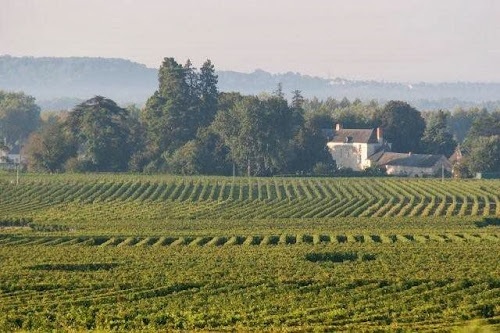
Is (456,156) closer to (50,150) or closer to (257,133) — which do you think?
(257,133)

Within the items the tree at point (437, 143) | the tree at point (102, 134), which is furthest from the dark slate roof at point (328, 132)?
the tree at point (102, 134)

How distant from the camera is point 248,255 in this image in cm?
5294

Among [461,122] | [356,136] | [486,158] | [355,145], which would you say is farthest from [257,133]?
[461,122]

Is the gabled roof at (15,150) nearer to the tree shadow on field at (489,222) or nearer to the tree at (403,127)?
the tree at (403,127)

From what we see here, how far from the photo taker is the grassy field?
35.6 meters

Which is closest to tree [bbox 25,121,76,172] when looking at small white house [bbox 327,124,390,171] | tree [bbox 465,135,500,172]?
small white house [bbox 327,124,390,171]

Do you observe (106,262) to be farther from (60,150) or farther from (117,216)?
(60,150)

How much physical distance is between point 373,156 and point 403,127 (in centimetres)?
778

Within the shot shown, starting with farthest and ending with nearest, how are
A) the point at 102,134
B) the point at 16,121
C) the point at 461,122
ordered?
the point at 461,122, the point at 16,121, the point at 102,134

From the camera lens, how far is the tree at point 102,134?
116 meters

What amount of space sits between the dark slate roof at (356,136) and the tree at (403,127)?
2.98 metres

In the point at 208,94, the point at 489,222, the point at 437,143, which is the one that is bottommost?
the point at 489,222

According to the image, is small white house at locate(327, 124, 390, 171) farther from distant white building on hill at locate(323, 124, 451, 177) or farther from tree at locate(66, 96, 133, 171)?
tree at locate(66, 96, 133, 171)

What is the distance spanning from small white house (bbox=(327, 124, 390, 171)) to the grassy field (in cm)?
3117
